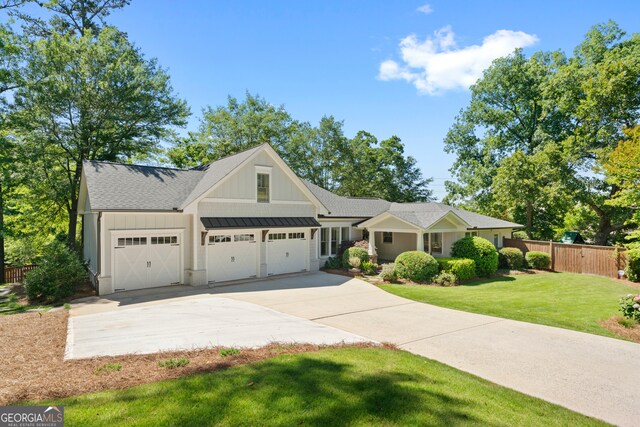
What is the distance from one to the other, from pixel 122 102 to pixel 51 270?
41.9ft

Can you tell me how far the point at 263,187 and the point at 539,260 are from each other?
60.6ft

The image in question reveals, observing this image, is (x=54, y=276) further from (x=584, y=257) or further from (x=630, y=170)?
(x=584, y=257)

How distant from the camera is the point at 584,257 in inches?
860

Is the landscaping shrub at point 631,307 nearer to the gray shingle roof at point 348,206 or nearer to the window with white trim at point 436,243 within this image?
the window with white trim at point 436,243

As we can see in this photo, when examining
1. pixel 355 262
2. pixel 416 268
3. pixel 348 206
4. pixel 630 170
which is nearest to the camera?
pixel 630 170

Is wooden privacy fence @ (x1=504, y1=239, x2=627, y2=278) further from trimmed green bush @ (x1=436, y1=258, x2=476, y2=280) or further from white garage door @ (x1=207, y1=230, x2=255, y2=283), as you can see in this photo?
white garage door @ (x1=207, y1=230, x2=255, y2=283)

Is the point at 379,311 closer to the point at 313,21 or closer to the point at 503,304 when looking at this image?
the point at 503,304

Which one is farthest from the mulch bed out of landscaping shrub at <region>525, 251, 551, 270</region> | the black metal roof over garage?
landscaping shrub at <region>525, 251, 551, 270</region>

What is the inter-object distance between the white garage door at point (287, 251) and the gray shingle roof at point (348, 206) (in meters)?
3.04

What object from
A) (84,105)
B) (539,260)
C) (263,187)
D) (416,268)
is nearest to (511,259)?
(539,260)

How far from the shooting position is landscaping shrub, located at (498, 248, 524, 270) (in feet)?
76.1

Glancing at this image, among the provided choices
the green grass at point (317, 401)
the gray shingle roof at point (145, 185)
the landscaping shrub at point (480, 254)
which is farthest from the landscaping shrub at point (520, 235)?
the green grass at point (317, 401)

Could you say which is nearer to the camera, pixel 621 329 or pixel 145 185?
pixel 621 329

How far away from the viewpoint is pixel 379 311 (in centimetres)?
1170
